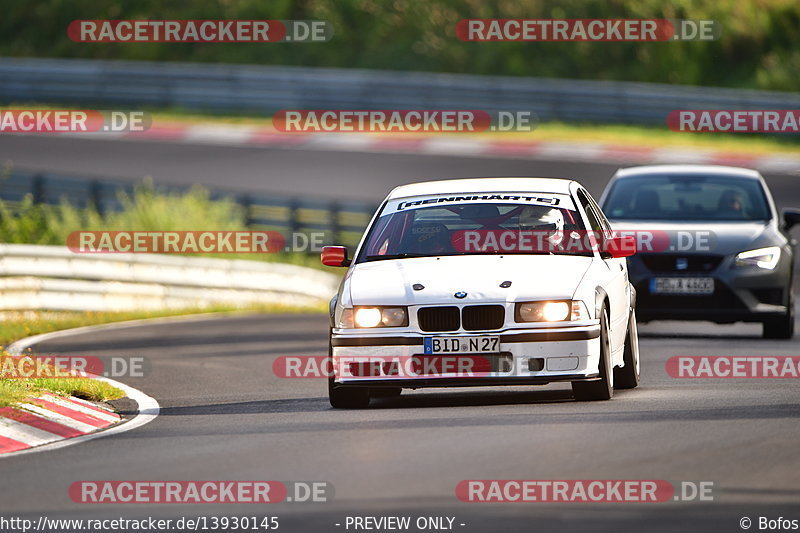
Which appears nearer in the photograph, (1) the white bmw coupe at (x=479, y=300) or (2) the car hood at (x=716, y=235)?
(1) the white bmw coupe at (x=479, y=300)

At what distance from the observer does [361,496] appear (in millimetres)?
8117

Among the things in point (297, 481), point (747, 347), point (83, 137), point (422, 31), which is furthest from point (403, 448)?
point (422, 31)

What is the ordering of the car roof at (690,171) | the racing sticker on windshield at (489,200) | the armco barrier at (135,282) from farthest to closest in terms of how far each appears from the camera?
the armco barrier at (135,282), the car roof at (690,171), the racing sticker on windshield at (489,200)

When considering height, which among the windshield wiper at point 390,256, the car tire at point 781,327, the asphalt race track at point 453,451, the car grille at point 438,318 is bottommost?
the asphalt race track at point 453,451

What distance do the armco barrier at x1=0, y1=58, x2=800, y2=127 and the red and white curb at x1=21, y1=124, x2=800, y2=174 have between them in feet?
3.03

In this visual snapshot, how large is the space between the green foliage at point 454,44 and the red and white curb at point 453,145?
716 cm

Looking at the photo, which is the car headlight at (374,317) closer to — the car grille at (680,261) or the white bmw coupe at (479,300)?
the white bmw coupe at (479,300)

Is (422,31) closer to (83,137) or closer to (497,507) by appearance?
(83,137)

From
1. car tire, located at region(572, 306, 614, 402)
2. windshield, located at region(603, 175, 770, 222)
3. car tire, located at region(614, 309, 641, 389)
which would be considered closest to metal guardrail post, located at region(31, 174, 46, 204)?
windshield, located at region(603, 175, 770, 222)

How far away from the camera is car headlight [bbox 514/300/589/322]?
11133 millimetres

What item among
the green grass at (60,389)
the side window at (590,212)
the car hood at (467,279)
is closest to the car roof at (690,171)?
the side window at (590,212)

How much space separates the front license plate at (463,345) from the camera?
1106 centimetres

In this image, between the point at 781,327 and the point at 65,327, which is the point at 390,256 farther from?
the point at 65,327

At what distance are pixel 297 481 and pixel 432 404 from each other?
3.42 metres
